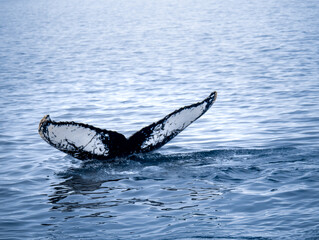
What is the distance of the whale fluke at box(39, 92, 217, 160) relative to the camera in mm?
8906

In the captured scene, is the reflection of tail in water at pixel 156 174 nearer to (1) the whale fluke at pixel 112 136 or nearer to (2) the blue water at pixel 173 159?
(2) the blue water at pixel 173 159

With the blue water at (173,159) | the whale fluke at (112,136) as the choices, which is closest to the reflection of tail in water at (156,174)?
the blue water at (173,159)

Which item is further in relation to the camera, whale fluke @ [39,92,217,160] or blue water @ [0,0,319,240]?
whale fluke @ [39,92,217,160]

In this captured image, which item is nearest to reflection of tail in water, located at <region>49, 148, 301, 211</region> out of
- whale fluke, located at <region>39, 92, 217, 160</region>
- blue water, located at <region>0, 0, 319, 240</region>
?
blue water, located at <region>0, 0, 319, 240</region>

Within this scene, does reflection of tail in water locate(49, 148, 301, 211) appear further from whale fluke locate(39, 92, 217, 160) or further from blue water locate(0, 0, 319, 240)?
whale fluke locate(39, 92, 217, 160)

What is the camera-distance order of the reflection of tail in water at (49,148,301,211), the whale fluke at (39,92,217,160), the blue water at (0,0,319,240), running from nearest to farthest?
the blue water at (0,0,319,240)
the reflection of tail in water at (49,148,301,211)
the whale fluke at (39,92,217,160)

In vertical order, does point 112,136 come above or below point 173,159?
above

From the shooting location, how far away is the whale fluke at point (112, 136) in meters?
8.91

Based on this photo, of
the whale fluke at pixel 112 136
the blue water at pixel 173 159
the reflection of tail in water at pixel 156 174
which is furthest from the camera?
the whale fluke at pixel 112 136

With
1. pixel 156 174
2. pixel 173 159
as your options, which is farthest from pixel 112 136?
pixel 173 159

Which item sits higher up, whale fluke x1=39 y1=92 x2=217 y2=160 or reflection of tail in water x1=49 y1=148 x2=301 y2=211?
whale fluke x1=39 y1=92 x2=217 y2=160

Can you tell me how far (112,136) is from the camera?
31.0ft

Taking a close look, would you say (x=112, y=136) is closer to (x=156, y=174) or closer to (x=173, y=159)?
(x=156, y=174)

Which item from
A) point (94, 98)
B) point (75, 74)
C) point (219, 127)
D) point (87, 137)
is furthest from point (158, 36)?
point (87, 137)
